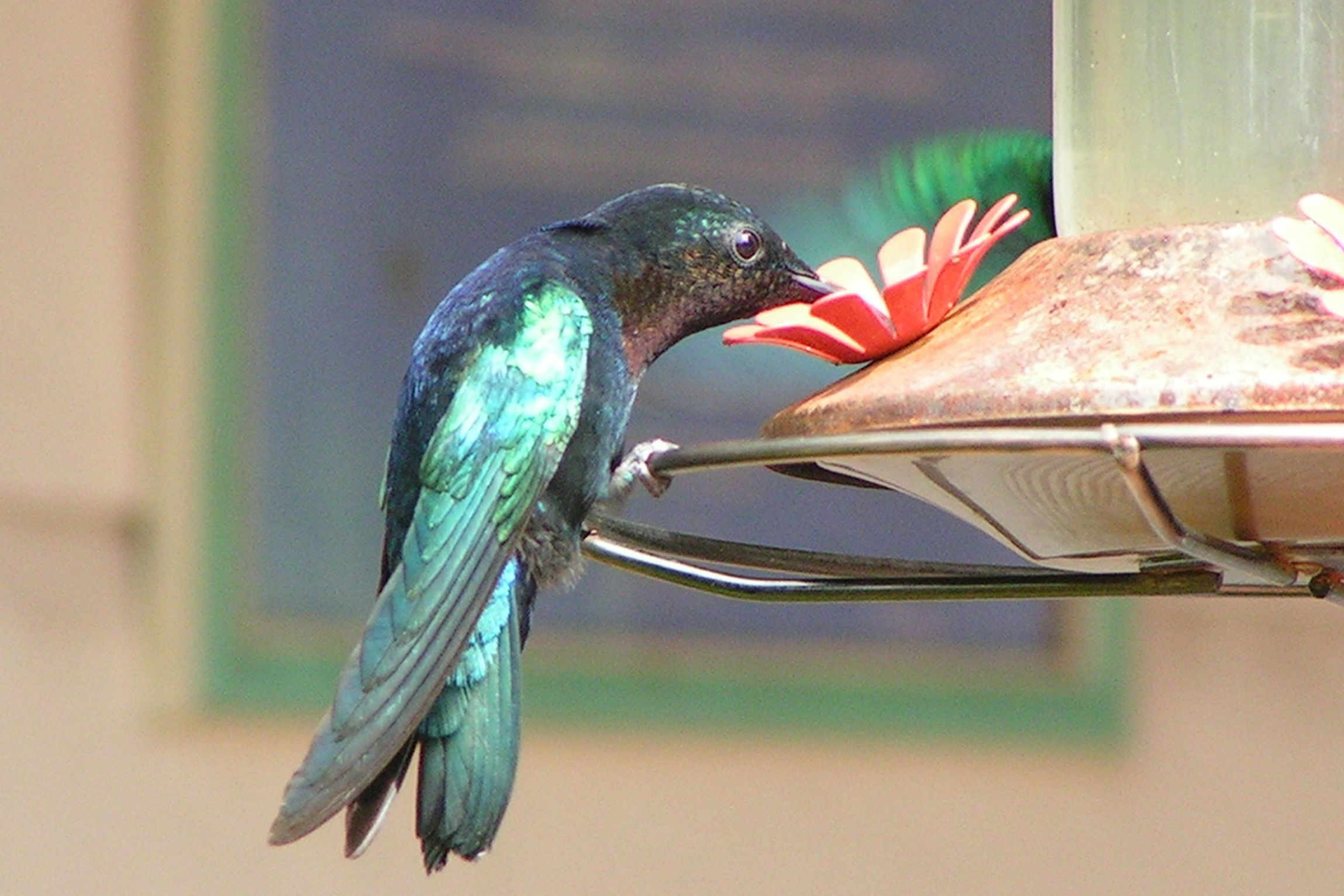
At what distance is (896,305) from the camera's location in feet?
6.02

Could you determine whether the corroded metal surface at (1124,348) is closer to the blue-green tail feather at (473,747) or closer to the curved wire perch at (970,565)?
the curved wire perch at (970,565)

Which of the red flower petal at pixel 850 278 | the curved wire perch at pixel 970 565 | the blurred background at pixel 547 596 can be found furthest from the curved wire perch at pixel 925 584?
the blurred background at pixel 547 596

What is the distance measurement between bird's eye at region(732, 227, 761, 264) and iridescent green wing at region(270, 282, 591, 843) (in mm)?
174

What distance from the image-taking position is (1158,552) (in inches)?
71.2

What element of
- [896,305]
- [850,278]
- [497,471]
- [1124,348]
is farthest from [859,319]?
[497,471]

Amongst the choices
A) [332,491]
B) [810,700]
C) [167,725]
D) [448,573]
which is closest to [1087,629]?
[810,700]

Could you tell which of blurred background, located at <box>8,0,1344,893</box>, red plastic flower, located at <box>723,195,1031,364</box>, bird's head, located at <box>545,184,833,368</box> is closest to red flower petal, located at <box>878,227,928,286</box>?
red plastic flower, located at <box>723,195,1031,364</box>

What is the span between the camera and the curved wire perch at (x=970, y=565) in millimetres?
1409

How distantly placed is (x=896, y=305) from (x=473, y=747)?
619 millimetres

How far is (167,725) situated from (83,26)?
4.17 feet

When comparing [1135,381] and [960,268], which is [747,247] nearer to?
[960,268]

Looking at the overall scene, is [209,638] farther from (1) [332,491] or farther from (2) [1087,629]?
(2) [1087,629]

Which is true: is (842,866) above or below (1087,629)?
below

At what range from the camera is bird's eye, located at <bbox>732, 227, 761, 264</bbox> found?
2.32 metres
